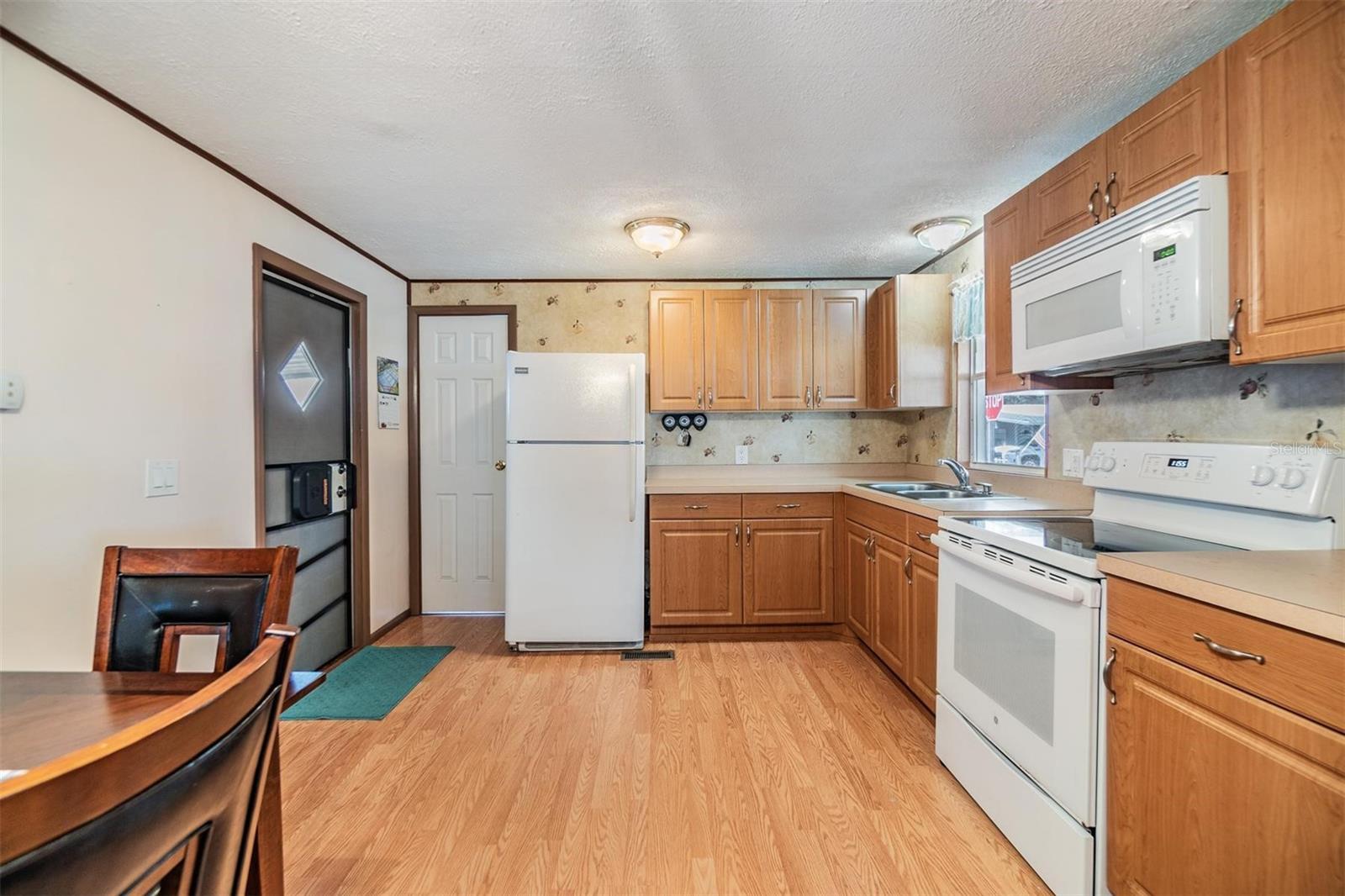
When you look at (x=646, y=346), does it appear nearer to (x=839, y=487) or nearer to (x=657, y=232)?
(x=657, y=232)

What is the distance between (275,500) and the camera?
2475 millimetres

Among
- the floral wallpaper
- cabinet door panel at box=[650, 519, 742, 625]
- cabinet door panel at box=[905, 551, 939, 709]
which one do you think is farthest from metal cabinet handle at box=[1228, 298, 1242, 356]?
the floral wallpaper

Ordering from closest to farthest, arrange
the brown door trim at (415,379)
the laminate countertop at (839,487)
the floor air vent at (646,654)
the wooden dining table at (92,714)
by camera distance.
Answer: the wooden dining table at (92,714)
the laminate countertop at (839,487)
the floor air vent at (646,654)
the brown door trim at (415,379)

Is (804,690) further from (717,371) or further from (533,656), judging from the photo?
(717,371)

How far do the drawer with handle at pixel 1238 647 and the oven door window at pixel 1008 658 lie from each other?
0.25 meters

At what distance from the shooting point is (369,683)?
2629mm

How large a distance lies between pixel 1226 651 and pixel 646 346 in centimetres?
311

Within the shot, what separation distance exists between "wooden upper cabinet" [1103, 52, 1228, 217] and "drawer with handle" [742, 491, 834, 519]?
6.03ft

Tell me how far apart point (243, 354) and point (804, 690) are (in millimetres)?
2765

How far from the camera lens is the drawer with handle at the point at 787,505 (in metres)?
3.07

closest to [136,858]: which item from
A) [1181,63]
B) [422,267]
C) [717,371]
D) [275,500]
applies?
[275,500]

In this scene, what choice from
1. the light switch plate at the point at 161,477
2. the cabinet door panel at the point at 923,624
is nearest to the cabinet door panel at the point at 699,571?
the cabinet door panel at the point at 923,624

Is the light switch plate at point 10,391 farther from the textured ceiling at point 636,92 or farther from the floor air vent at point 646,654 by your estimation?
the floor air vent at point 646,654

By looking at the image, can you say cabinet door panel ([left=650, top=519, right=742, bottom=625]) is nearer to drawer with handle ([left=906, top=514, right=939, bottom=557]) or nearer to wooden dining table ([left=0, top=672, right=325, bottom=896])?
drawer with handle ([left=906, top=514, right=939, bottom=557])
